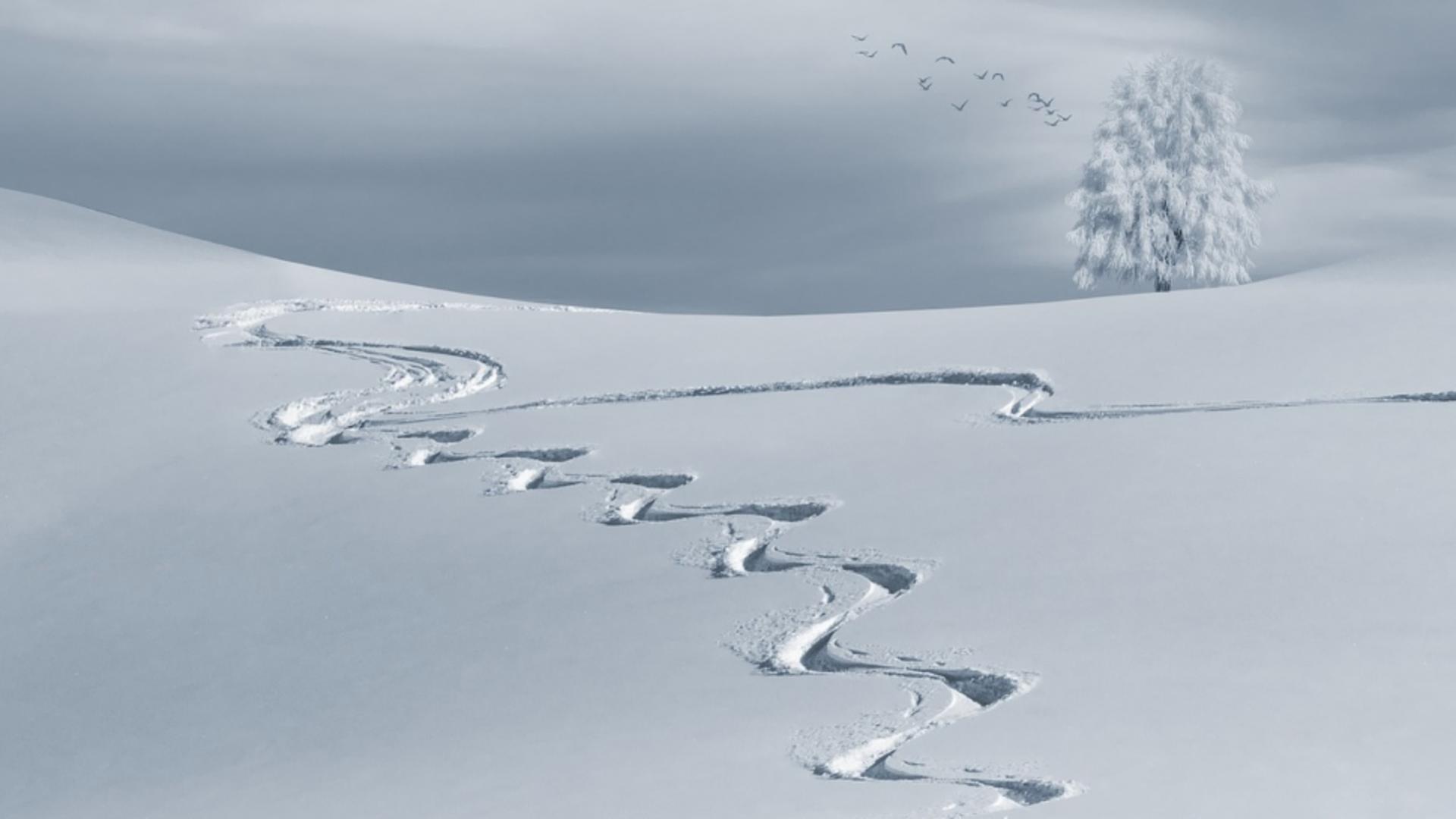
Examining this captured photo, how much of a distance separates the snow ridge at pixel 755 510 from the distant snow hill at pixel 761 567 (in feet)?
0.10

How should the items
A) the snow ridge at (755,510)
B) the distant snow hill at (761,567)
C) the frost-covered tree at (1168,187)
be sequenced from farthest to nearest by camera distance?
the frost-covered tree at (1168,187) → the snow ridge at (755,510) → the distant snow hill at (761,567)

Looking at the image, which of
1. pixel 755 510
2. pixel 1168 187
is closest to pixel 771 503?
pixel 755 510

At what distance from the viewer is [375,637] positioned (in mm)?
9125

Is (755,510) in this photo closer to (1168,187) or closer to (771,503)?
(771,503)

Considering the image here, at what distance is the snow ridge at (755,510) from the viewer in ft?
22.0

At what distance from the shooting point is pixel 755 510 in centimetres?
1008

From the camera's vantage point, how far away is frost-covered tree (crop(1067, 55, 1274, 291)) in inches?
1201

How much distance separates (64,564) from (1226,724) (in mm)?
7941

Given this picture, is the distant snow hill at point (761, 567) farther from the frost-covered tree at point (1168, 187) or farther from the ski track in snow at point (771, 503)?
the frost-covered tree at point (1168, 187)

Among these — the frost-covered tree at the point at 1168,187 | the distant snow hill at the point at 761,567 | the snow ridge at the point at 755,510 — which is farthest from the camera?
the frost-covered tree at the point at 1168,187

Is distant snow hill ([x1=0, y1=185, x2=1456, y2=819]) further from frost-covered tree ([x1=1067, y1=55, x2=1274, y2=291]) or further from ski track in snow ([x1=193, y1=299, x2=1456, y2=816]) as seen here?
frost-covered tree ([x1=1067, y1=55, x2=1274, y2=291])

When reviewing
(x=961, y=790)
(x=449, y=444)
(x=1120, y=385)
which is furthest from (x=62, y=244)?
(x=961, y=790)

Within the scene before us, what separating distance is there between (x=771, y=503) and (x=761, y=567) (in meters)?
1.12

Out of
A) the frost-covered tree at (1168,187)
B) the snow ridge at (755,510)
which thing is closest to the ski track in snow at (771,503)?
the snow ridge at (755,510)
